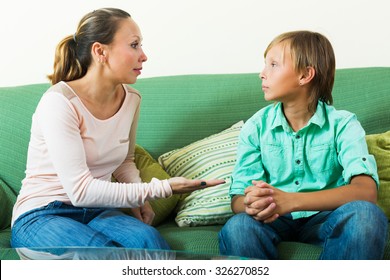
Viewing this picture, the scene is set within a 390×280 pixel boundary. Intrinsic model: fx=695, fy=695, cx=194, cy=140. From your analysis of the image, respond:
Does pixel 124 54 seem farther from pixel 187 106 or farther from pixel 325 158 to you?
pixel 325 158

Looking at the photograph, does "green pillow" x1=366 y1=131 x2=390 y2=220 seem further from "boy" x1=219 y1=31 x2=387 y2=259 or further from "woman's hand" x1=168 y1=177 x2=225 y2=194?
"woman's hand" x1=168 y1=177 x2=225 y2=194

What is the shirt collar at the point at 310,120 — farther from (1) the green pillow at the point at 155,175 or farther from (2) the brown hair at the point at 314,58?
(1) the green pillow at the point at 155,175

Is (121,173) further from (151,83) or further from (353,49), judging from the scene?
(353,49)

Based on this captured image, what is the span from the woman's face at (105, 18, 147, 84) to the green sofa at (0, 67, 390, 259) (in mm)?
435

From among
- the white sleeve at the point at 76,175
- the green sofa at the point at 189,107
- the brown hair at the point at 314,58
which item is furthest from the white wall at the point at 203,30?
the white sleeve at the point at 76,175

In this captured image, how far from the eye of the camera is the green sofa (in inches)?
98.6

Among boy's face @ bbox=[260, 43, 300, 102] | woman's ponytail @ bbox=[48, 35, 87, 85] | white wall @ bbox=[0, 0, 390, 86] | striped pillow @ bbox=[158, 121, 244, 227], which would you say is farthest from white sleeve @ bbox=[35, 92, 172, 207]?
white wall @ bbox=[0, 0, 390, 86]

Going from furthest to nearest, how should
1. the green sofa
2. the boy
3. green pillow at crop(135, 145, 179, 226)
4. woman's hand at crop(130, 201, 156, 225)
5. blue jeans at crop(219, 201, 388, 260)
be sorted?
the green sofa, green pillow at crop(135, 145, 179, 226), woman's hand at crop(130, 201, 156, 225), the boy, blue jeans at crop(219, 201, 388, 260)

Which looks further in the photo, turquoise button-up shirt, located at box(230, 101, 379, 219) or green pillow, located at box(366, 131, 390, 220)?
green pillow, located at box(366, 131, 390, 220)

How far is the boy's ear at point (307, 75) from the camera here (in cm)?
213

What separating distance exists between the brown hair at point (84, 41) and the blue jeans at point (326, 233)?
68 cm

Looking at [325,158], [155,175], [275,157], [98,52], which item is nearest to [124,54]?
[98,52]

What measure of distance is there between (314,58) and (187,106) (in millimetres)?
618

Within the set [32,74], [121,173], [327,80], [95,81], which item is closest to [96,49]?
[95,81]
